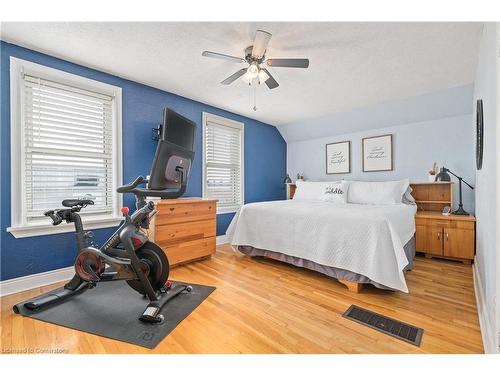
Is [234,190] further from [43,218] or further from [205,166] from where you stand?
[43,218]

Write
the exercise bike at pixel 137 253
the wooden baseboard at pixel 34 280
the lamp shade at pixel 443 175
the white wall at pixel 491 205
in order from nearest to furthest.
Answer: the white wall at pixel 491 205, the exercise bike at pixel 137 253, the wooden baseboard at pixel 34 280, the lamp shade at pixel 443 175

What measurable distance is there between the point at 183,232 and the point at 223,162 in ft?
5.23

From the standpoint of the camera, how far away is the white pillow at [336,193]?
3604 mm

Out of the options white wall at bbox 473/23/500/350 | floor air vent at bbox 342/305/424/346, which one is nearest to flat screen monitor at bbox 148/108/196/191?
floor air vent at bbox 342/305/424/346

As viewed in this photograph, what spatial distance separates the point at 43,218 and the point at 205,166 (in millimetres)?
2046

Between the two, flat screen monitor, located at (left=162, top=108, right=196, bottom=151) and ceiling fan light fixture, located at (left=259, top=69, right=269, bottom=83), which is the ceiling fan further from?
flat screen monitor, located at (left=162, top=108, right=196, bottom=151)

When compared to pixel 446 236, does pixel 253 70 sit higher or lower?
higher

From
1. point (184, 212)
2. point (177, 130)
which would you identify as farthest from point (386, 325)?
point (184, 212)

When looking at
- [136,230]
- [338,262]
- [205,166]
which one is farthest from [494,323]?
[205,166]

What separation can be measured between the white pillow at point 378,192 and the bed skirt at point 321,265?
69 centimetres

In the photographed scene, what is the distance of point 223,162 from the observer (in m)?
4.04

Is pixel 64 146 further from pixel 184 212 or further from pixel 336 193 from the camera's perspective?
pixel 336 193

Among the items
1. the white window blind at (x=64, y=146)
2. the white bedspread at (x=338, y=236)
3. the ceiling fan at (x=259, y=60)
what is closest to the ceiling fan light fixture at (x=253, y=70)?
the ceiling fan at (x=259, y=60)

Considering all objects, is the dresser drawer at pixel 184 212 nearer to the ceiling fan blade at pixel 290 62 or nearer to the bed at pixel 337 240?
the bed at pixel 337 240
